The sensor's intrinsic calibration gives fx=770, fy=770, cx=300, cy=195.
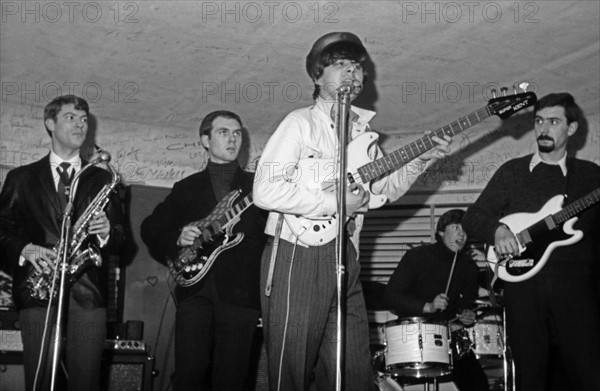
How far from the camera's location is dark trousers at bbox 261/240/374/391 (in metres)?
3.48

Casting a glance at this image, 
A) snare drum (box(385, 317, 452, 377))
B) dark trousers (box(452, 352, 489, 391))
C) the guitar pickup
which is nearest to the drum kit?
snare drum (box(385, 317, 452, 377))

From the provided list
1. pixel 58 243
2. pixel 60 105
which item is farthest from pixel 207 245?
pixel 60 105

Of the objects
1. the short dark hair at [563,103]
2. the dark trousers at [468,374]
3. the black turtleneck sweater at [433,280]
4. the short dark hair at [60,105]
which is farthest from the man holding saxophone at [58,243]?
the dark trousers at [468,374]

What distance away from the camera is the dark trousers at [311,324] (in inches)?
137

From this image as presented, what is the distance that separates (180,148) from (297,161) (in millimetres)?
3565

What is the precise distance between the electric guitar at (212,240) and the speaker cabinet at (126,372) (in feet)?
2.93

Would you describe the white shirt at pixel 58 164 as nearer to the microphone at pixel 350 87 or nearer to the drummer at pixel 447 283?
the microphone at pixel 350 87

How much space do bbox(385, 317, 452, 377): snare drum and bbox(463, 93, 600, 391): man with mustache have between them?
111cm

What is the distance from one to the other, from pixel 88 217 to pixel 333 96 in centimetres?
162

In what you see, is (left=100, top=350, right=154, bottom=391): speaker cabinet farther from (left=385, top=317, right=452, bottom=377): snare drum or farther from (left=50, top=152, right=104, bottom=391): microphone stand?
(left=385, top=317, right=452, bottom=377): snare drum

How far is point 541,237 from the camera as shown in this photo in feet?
14.6

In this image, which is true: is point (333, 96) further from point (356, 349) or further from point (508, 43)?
point (508, 43)

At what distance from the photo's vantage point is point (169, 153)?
279 inches

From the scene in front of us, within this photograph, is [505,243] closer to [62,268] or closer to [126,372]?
[62,268]
